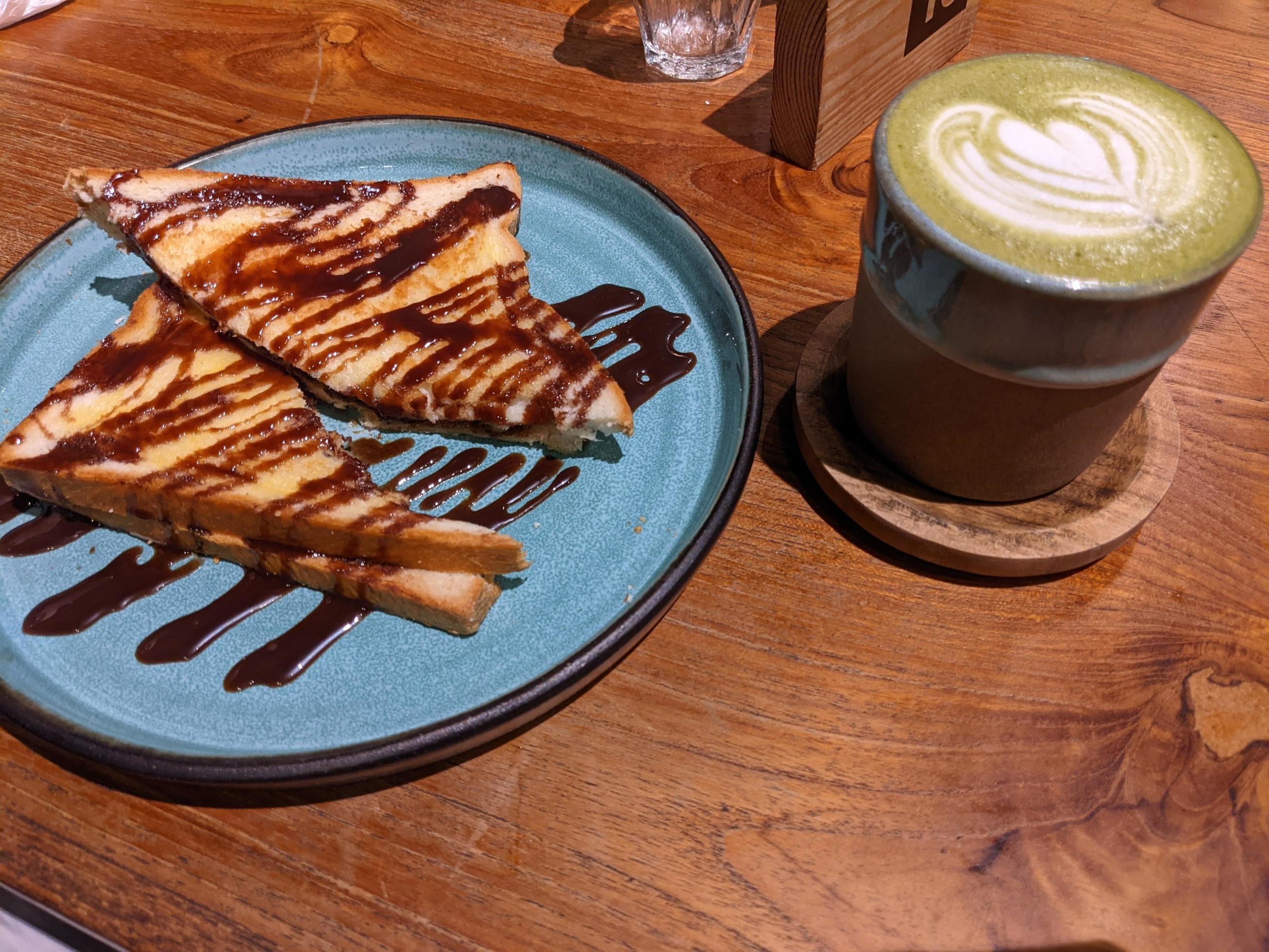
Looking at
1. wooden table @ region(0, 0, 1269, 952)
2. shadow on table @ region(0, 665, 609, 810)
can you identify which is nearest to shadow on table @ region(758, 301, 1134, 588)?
wooden table @ region(0, 0, 1269, 952)

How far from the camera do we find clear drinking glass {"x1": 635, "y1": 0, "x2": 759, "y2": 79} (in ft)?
6.72

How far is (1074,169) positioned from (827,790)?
2.57 ft

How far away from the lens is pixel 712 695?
1166mm

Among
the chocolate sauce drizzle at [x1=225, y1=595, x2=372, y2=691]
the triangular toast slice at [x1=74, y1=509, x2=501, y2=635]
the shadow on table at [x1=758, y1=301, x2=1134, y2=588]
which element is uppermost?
the shadow on table at [x1=758, y1=301, x2=1134, y2=588]

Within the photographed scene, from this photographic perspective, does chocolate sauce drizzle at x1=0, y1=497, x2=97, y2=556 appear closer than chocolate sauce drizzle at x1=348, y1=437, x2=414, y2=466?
Yes

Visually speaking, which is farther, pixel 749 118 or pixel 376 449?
pixel 749 118

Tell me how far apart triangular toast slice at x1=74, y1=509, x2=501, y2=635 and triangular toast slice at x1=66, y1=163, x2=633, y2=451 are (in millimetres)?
306

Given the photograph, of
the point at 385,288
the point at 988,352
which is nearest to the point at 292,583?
the point at 385,288

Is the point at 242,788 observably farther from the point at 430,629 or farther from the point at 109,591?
the point at 109,591

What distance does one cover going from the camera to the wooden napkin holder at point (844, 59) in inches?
63.3

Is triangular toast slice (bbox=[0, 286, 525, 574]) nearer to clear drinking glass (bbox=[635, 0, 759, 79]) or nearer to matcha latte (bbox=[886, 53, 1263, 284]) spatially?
matcha latte (bbox=[886, 53, 1263, 284])

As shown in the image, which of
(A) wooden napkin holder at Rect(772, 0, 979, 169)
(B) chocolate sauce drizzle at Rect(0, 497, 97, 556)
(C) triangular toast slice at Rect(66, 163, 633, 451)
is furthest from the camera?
(A) wooden napkin holder at Rect(772, 0, 979, 169)

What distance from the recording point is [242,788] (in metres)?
1.07

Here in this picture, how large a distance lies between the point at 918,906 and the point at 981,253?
720 millimetres
